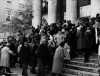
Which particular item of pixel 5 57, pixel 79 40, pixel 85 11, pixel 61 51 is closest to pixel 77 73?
pixel 61 51

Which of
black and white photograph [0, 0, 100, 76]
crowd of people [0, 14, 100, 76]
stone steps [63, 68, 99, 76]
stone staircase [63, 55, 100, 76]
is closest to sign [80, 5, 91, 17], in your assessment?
black and white photograph [0, 0, 100, 76]

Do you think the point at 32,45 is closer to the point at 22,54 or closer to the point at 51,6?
the point at 22,54

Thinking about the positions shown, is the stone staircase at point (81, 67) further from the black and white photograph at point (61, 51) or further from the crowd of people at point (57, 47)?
the crowd of people at point (57, 47)

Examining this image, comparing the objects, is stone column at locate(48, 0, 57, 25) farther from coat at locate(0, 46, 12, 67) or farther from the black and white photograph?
coat at locate(0, 46, 12, 67)

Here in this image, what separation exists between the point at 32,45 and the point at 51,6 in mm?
9778

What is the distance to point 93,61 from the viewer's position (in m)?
11.5

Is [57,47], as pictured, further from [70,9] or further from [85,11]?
[85,11]

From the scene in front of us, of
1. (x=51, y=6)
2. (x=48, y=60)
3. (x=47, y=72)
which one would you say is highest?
(x=51, y=6)

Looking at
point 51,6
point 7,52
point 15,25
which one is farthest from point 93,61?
point 15,25

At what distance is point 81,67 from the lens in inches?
453

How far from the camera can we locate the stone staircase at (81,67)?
10.7m

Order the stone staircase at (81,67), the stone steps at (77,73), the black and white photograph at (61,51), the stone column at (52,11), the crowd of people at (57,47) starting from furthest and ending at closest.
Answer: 1. the stone column at (52,11)
2. the crowd of people at (57,47)
3. the black and white photograph at (61,51)
4. the stone staircase at (81,67)
5. the stone steps at (77,73)

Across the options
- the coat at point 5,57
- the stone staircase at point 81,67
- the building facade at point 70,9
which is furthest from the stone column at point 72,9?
the coat at point 5,57

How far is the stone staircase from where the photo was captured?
1073 cm
